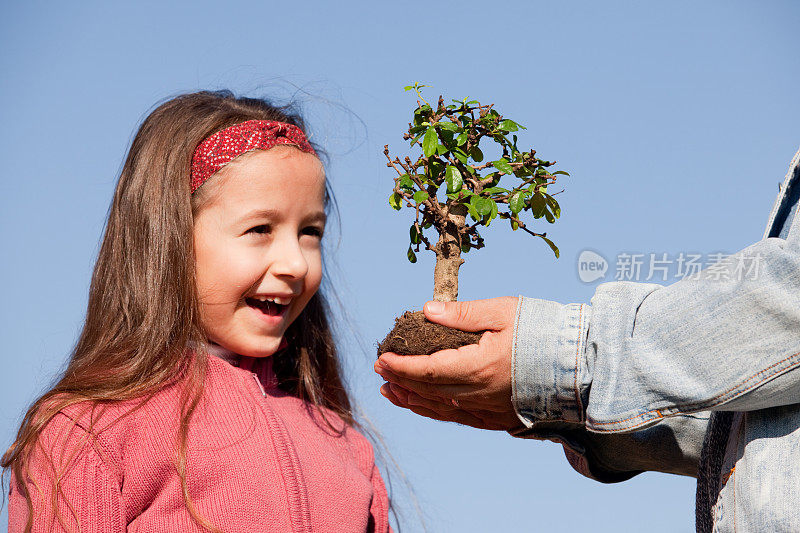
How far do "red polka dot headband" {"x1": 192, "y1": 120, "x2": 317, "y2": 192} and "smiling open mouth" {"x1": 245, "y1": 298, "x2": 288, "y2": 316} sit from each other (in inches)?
20.2

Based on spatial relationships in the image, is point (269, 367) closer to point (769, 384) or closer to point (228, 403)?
point (228, 403)

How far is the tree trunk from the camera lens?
2656mm

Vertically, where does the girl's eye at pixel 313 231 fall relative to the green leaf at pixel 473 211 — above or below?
below

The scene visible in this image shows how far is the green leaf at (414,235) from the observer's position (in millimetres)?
2763

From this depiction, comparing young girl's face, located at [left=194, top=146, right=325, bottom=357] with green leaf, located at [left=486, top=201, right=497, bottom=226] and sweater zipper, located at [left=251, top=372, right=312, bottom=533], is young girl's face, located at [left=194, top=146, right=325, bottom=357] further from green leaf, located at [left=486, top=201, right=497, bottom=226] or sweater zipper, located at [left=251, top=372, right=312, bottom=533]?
green leaf, located at [left=486, top=201, right=497, bottom=226]

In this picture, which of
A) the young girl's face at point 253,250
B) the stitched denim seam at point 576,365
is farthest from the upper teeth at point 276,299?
the stitched denim seam at point 576,365

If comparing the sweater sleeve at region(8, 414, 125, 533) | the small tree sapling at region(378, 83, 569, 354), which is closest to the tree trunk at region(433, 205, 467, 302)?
the small tree sapling at region(378, 83, 569, 354)

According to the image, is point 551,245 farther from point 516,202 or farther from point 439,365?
point 439,365

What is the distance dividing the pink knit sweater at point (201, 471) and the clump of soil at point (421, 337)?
1.95ft

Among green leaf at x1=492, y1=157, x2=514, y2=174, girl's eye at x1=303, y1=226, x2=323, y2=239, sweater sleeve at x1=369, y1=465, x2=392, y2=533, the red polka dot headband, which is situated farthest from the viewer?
sweater sleeve at x1=369, y1=465, x2=392, y2=533

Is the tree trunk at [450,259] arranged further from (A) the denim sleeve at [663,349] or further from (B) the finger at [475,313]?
(A) the denim sleeve at [663,349]

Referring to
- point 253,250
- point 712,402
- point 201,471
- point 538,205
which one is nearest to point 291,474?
point 201,471

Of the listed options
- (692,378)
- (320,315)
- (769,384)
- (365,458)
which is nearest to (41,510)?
(365,458)

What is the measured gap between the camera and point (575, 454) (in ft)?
8.77
